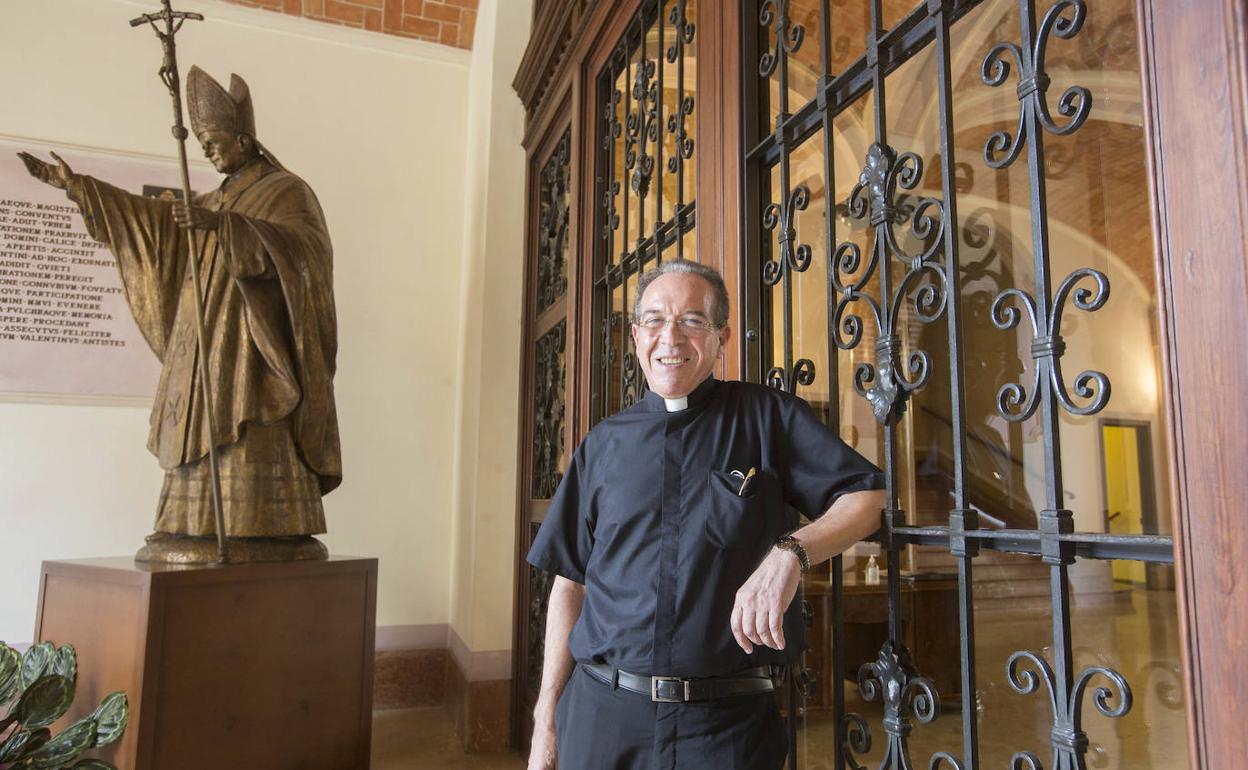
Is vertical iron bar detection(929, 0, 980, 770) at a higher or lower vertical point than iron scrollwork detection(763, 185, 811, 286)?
lower

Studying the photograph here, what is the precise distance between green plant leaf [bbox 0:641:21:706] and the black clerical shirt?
1795 millimetres

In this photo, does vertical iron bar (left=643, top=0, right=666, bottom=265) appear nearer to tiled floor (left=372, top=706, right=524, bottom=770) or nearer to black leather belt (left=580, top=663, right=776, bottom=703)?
black leather belt (left=580, top=663, right=776, bottom=703)

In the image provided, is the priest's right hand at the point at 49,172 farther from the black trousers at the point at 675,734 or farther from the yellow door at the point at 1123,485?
the yellow door at the point at 1123,485

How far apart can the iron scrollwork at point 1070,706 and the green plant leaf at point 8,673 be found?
2.43 meters

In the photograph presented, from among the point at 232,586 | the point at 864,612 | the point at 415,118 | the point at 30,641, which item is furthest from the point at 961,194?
the point at 30,641

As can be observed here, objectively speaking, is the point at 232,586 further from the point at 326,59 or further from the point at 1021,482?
the point at 326,59

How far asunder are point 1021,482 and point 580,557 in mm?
705

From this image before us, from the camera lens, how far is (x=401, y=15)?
4551mm

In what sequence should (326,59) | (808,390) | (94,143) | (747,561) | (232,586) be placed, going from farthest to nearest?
(326,59) → (94,143) → (232,586) → (808,390) → (747,561)

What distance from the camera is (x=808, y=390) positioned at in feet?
5.19

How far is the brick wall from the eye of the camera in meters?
4.42

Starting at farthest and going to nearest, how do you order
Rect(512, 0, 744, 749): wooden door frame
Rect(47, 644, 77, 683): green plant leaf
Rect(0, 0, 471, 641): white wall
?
1. Rect(0, 0, 471, 641): white wall
2. Rect(47, 644, 77, 683): green plant leaf
3. Rect(512, 0, 744, 749): wooden door frame

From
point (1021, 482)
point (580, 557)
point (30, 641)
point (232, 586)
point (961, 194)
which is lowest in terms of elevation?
point (30, 641)

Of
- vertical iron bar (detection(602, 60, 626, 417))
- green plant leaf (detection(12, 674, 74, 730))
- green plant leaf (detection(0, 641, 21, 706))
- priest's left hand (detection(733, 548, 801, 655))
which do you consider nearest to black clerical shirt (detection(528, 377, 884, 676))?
priest's left hand (detection(733, 548, 801, 655))
